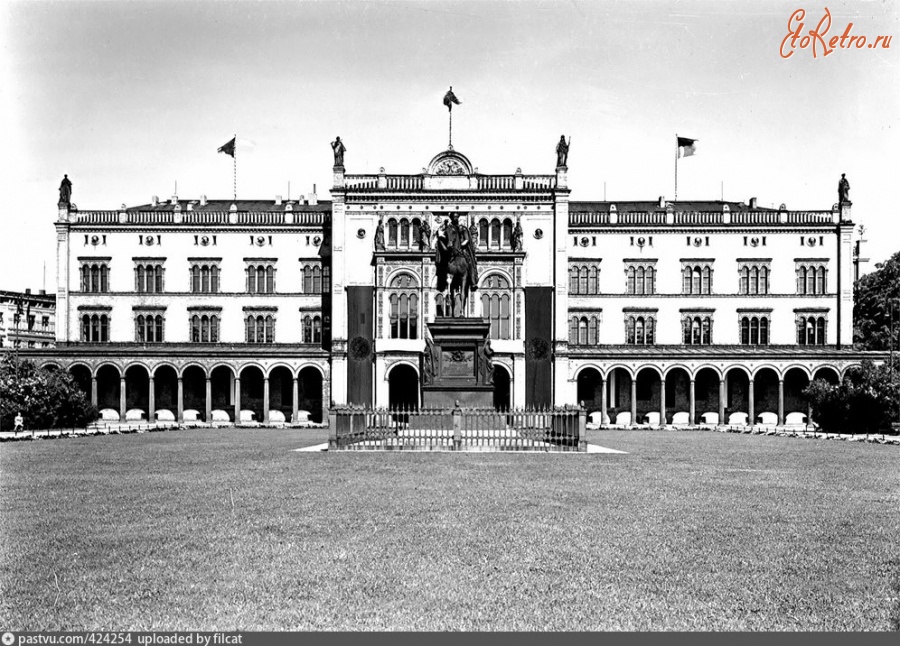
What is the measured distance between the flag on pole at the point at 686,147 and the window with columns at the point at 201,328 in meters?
32.2

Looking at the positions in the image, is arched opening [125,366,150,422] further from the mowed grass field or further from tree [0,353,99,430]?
the mowed grass field

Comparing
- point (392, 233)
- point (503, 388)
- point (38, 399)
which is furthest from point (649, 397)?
point (38, 399)

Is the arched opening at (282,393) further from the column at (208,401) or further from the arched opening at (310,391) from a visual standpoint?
the column at (208,401)

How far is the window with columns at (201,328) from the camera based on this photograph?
61.8m

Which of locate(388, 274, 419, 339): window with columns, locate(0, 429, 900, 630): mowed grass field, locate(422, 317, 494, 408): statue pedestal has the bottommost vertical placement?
locate(0, 429, 900, 630): mowed grass field

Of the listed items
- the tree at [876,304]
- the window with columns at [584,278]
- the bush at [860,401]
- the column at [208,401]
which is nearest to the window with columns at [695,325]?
the window with columns at [584,278]

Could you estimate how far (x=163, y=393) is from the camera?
198 feet

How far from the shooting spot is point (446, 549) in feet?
36.0

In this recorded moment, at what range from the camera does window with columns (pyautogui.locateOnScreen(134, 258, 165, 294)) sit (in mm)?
61625

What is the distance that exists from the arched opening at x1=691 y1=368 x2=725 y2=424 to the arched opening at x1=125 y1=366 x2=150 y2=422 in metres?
36.0

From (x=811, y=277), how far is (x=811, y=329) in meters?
3.45

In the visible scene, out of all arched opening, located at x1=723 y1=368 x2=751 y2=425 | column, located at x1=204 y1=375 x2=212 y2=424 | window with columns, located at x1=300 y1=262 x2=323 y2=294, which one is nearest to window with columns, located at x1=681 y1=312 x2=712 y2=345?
arched opening, located at x1=723 y1=368 x2=751 y2=425

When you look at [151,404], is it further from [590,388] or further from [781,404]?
[781,404]
